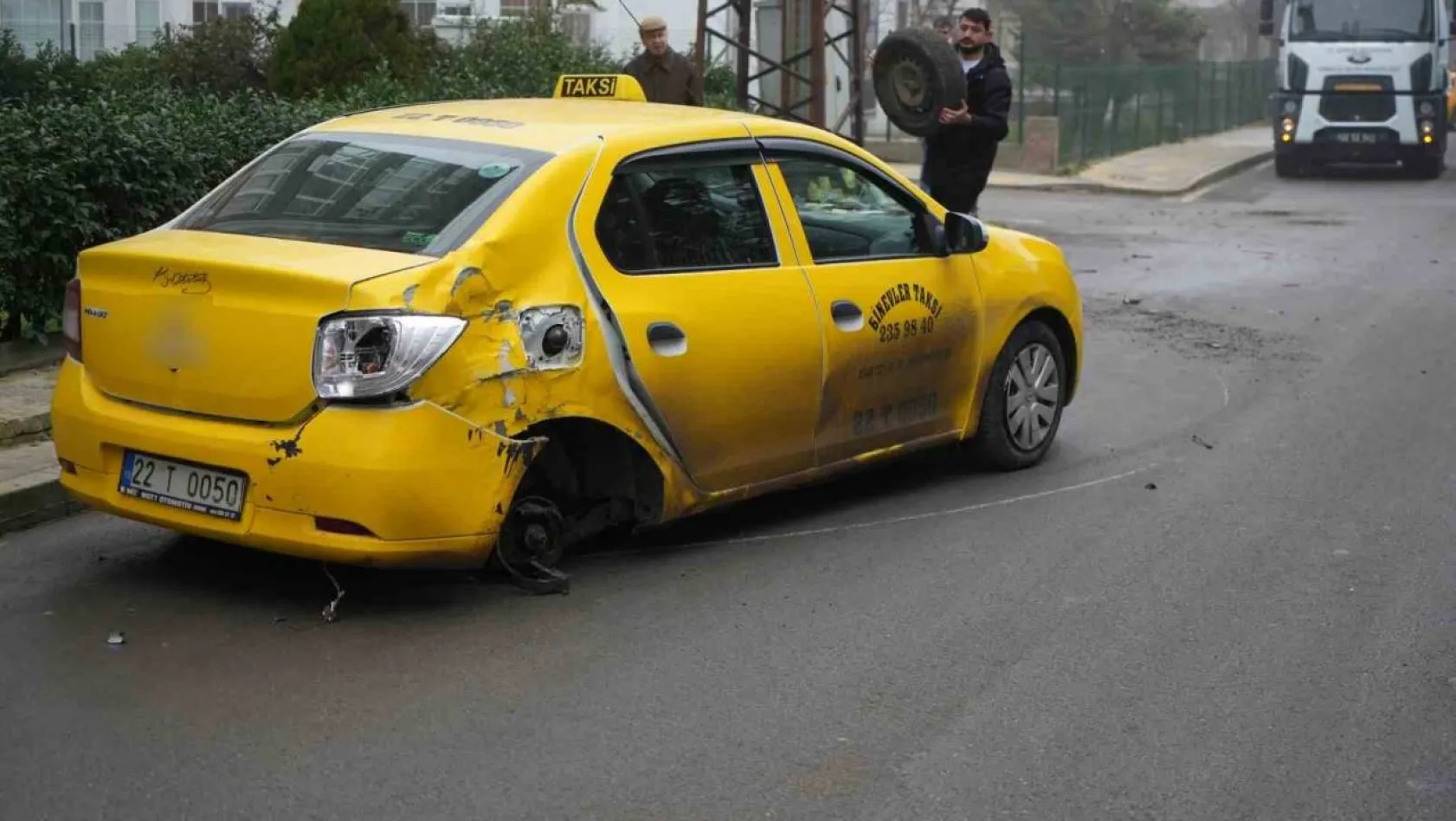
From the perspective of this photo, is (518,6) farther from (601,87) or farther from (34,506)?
(34,506)

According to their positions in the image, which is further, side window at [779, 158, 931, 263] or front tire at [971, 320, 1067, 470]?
front tire at [971, 320, 1067, 470]

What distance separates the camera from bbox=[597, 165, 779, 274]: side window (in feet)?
21.6

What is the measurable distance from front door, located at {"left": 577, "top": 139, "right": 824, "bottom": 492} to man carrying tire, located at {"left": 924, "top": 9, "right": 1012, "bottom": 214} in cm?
527

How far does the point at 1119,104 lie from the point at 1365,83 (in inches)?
202

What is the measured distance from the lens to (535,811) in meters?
4.57

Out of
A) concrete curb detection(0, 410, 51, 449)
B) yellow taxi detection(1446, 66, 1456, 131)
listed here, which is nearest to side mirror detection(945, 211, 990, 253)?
concrete curb detection(0, 410, 51, 449)

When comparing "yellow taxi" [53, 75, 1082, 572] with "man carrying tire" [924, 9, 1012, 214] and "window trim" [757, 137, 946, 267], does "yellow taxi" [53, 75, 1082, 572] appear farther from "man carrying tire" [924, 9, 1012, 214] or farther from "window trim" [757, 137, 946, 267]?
"man carrying tire" [924, 9, 1012, 214]

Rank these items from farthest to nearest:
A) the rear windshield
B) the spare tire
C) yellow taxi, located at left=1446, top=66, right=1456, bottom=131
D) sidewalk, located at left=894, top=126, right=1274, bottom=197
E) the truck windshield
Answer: yellow taxi, located at left=1446, top=66, right=1456, bottom=131 < the truck windshield < sidewalk, located at left=894, top=126, right=1274, bottom=197 < the spare tire < the rear windshield

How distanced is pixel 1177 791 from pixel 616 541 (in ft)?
9.31

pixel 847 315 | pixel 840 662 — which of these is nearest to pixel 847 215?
pixel 847 315

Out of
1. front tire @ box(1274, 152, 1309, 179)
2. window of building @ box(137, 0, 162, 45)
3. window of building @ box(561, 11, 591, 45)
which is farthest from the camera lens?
window of building @ box(561, 11, 591, 45)

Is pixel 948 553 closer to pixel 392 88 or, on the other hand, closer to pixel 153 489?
pixel 153 489

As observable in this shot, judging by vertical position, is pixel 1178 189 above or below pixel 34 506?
above

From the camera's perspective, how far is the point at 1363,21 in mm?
27859
